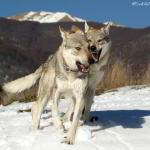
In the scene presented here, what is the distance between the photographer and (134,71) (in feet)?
58.2

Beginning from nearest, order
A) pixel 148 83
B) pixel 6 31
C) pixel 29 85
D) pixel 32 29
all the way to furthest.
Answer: pixel 29 85 → pixel 148 83 → pixel 6 31 → pixel 32 29

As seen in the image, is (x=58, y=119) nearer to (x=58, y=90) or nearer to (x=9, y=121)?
(x=58, y=90)

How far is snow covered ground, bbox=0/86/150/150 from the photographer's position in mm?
6891

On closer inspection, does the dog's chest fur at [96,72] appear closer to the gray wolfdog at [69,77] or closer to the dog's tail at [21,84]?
the gray wolfdog at [69,77]

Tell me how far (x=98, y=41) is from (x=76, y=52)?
29.7 inches

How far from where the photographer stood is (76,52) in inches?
293

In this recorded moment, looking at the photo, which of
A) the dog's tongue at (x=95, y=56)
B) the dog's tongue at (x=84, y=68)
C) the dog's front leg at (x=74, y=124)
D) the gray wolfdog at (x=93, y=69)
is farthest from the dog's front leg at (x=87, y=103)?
the dog's tongue at (x=84, y=68)

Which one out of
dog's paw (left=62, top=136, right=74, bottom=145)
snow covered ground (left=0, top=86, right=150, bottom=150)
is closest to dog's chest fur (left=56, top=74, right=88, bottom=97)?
snow covered ground (left=0, top=86, right=150, bottom=150)

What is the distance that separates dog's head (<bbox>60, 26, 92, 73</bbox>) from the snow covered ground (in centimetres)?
88

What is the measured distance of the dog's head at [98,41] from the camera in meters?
7.89

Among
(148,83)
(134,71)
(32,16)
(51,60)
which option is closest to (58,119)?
(51,60)

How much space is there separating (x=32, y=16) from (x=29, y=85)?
10664cm

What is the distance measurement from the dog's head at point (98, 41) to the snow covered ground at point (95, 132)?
105cm

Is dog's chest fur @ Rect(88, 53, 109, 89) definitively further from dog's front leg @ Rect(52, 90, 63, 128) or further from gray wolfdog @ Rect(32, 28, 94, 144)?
dog's front leg @ Rect(52, 90, 63, 128)
